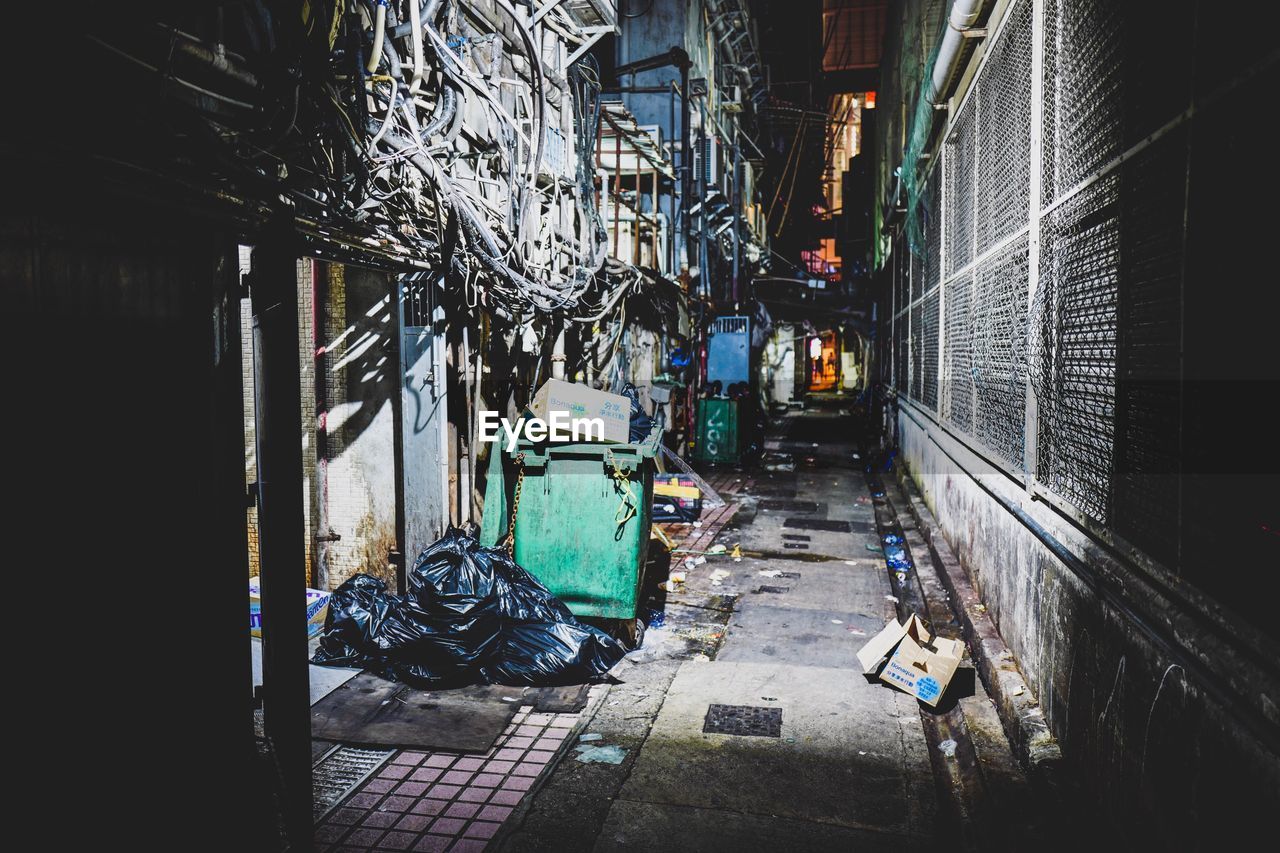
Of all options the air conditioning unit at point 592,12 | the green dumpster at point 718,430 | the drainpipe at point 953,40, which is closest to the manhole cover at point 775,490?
the green dumpster at point 718,430

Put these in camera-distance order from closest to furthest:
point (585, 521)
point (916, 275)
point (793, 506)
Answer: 1. point (585, 521)
2. point (793, 506)
3. point (916, 275)

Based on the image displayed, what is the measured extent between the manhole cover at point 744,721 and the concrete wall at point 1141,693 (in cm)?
151

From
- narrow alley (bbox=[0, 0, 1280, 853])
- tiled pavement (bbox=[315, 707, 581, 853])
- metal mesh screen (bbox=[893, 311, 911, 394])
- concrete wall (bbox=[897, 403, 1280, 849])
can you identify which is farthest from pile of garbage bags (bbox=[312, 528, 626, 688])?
metal mesh screen (bbox=[893, 311, 911, 394])

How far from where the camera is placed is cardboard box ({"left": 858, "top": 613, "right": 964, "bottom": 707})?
494cm

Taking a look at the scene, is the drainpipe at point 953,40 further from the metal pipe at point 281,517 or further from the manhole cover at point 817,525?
the metal pipe at point 281,517

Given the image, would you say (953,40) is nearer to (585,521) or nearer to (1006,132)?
(1006,132)

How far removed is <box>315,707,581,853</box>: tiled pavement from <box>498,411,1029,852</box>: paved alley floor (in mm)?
168

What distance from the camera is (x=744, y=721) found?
4797 millimetres

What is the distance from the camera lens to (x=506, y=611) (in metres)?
5.53

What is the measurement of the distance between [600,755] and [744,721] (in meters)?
0.97

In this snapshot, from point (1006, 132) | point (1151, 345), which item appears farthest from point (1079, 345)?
point (1006, 132)

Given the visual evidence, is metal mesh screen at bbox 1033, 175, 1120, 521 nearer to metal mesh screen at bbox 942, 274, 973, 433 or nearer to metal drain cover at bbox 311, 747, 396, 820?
metal mesh screen at bbox 942, 274, 973, 433

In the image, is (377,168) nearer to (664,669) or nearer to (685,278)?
(664,669)

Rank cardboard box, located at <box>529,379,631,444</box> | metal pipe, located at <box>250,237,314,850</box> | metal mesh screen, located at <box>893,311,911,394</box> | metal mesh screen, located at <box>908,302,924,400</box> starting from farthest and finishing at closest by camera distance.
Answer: metal mesh screen, located at <box>893,311,911,394</box> → metal mesh screen, located at <box>908,302,924,400</box> → cardboard box, located at <box>529,379,631,444</box> → metal pipe, located at <box>250,237,314,850</box>
